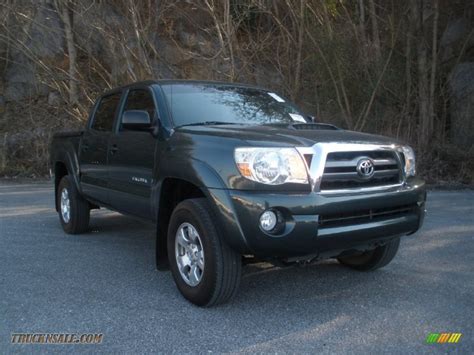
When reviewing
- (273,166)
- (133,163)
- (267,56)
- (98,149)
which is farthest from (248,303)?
(267,56)

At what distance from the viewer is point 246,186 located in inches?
138

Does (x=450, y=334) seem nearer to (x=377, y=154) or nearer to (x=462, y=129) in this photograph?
(x=377, y=154)

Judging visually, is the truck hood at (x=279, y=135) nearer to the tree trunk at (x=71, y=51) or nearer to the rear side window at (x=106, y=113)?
the rear side window at (x=106, y=113)

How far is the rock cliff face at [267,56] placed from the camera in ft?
40.1

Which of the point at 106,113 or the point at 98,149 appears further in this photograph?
the point at 106,113

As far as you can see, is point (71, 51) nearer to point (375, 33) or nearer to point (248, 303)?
point (375, 33)

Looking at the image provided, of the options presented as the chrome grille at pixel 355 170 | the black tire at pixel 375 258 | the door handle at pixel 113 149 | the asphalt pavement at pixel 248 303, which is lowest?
the asphalt pavement at pixel 248 303

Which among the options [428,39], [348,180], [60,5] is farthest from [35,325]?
[60,5]

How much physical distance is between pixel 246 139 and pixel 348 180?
0.82 meters

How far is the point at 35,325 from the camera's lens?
3.61 metres

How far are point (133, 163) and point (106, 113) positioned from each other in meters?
1.44

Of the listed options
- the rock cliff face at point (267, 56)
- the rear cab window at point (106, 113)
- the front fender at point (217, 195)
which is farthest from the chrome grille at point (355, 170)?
the rock cliff face at point (267, 56)

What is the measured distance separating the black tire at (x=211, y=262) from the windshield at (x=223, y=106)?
103 centimetres

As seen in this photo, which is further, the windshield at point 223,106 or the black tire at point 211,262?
the windshield at point 223,106
